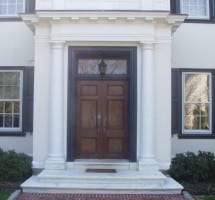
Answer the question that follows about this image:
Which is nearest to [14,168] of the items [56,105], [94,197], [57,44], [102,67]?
[56,105]

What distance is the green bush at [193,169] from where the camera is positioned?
1059 centimetres

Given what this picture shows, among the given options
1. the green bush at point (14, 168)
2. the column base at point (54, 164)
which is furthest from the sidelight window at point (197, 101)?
the green bush at point (14, 168)

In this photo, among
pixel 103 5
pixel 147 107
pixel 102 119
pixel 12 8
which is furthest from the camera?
pixel 12 8

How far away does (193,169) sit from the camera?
34.8ft

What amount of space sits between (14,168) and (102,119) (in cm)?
282

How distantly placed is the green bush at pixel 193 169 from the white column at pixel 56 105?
10.4 ft

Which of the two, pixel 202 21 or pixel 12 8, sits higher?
pixel 12 8

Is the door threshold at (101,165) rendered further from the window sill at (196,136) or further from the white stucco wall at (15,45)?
the white stucco wall at (15,45)

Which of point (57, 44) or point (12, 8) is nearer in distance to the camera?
point (57, 44)

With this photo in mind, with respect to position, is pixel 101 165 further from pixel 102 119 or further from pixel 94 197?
pixel 94 197

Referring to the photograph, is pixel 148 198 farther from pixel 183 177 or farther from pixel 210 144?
pixel 210 144

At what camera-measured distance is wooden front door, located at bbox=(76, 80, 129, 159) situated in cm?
1126

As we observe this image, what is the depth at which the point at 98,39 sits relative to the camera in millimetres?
10578

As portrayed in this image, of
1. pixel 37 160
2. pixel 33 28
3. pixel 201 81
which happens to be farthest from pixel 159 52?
pixel 37 160
